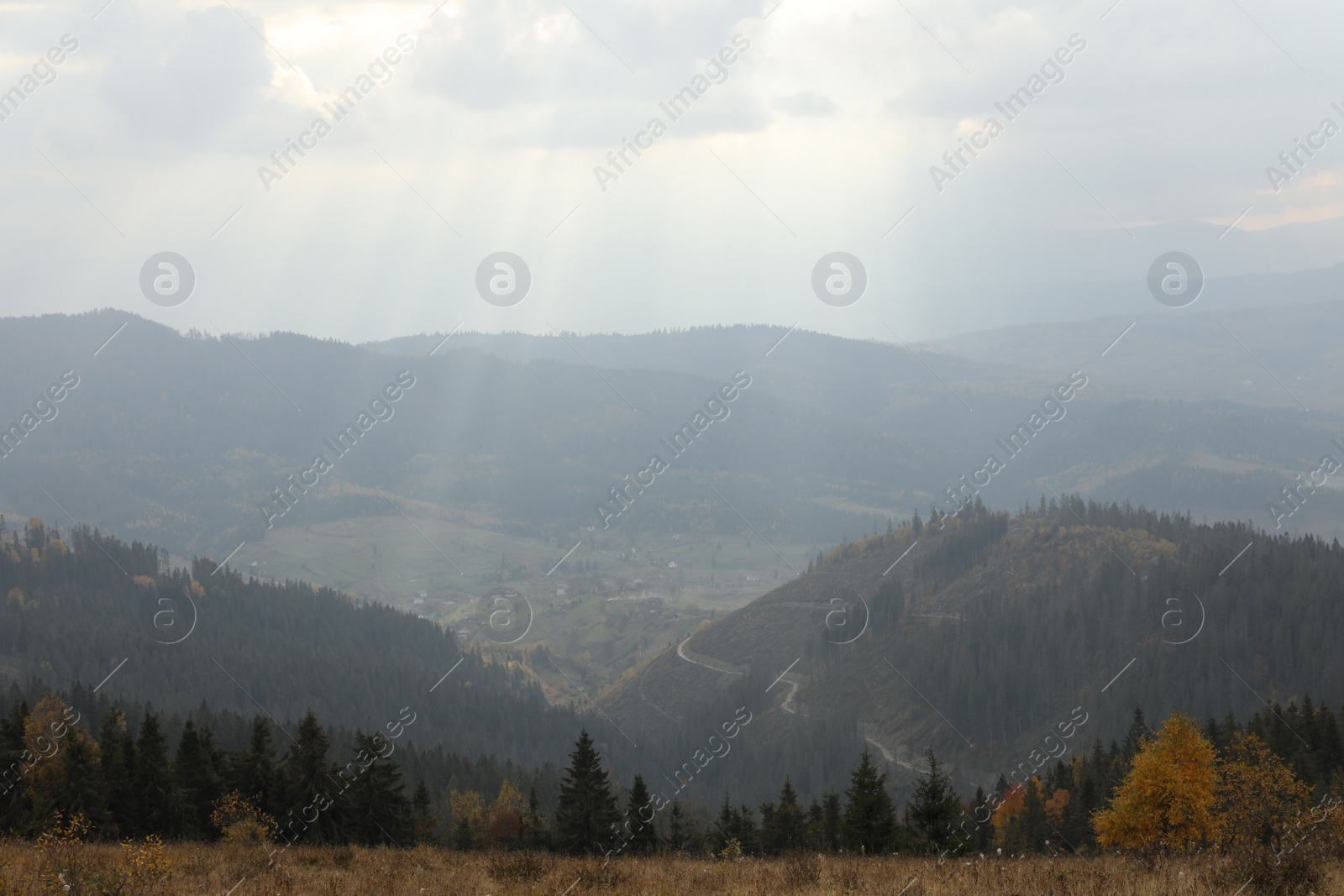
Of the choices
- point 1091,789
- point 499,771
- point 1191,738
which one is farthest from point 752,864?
point 499,771

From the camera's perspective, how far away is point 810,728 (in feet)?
621

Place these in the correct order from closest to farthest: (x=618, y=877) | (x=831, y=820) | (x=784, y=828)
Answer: (x=618, y=877)
(x=784, y=828)
(x=831, y=820)

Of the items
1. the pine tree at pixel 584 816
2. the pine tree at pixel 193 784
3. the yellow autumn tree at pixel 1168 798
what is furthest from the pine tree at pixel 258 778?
the yellow autumn tree at pixel 1168 798

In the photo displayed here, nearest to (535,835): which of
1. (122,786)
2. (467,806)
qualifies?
(122,786)

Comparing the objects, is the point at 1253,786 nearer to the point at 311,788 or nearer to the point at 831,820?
the point at 831,820

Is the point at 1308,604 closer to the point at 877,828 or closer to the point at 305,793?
the point at 877,828

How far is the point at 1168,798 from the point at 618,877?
1728 inches

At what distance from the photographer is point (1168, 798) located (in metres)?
52.2

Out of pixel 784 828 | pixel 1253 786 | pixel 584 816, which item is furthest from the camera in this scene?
pixel 1253 786

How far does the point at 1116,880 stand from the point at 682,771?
583 feet

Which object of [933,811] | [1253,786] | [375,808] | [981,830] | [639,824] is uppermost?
[933,811]

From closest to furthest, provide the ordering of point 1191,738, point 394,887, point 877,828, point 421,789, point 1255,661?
1. point 394,887
2. point 877,828
3. point 1191,738
4. point 421,789
5. point 1255,661

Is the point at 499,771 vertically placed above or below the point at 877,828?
below

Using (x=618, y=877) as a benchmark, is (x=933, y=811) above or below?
below
